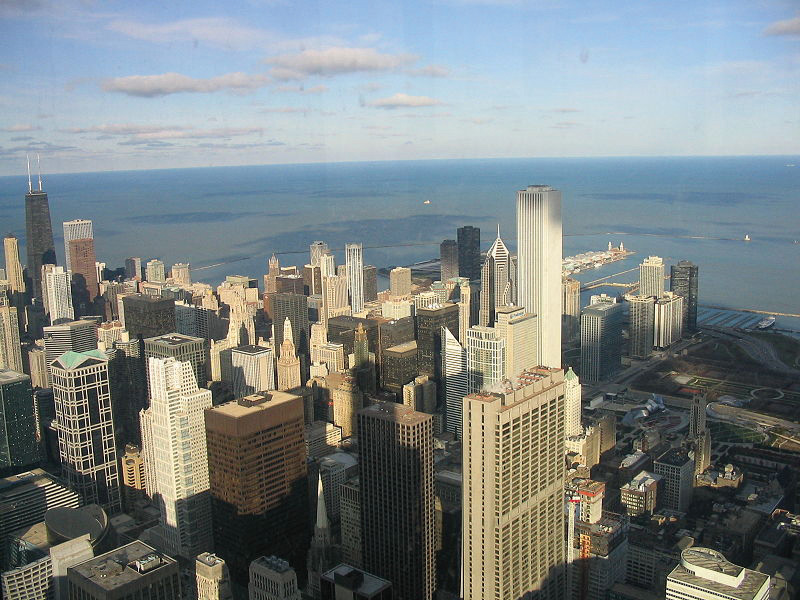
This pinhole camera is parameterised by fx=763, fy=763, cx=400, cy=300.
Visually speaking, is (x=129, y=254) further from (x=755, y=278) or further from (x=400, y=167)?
(x=755, y=278)

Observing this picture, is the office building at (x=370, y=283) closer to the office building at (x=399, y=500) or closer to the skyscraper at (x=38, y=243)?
the skyscraper at (x=38, y=243)

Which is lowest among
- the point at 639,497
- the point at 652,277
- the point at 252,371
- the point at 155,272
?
the point at 639,497

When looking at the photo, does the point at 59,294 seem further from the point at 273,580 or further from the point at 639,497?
the point at 639,497

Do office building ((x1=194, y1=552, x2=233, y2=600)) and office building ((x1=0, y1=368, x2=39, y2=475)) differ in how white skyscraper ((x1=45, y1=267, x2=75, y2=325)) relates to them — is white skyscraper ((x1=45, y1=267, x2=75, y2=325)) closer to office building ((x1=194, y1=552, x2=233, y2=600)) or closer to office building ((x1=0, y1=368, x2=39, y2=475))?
office building ((x1=0, y1=368, x2=39, y2=475))

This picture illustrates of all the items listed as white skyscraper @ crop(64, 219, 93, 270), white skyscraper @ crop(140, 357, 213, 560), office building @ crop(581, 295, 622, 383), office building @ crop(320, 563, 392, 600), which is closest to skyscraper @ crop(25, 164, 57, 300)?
white skyscraper @ crop(64, 219, 93, 270)

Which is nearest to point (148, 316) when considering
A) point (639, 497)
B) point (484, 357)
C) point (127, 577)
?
point (484, 357)
